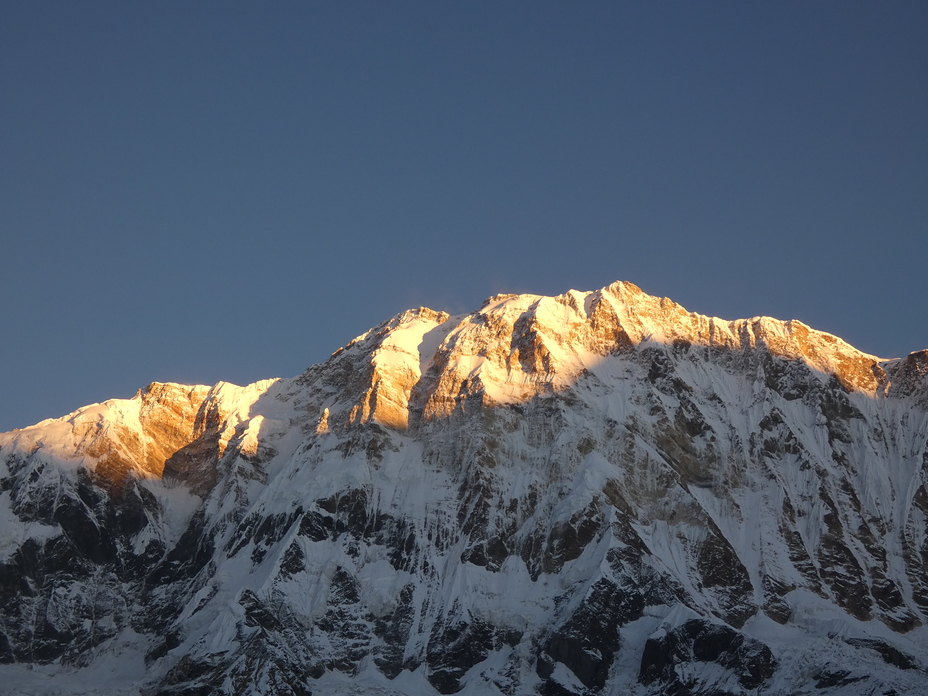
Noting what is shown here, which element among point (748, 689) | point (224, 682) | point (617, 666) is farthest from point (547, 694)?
point (224, 682)

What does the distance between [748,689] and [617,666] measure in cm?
1877

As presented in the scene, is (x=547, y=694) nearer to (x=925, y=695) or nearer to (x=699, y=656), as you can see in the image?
(x=699, y=656)

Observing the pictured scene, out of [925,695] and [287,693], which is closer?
[925,695]

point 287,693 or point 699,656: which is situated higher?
point 699,656

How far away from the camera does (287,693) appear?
7864 inches

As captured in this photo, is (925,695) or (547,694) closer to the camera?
(925,695)

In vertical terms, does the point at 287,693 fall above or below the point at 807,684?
below

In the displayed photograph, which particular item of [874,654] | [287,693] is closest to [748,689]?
[874,654]

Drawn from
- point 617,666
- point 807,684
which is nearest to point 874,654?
point 807,684

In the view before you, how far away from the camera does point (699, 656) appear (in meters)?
194

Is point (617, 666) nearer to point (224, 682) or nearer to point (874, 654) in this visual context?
point (874, 654)

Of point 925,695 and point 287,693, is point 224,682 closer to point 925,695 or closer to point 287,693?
point 287,693

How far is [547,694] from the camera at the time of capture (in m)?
199

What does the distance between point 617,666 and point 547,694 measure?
1018 centimetres
